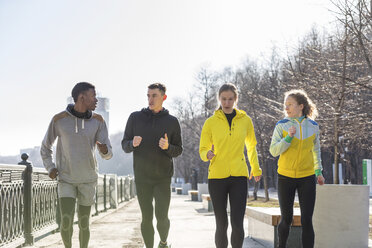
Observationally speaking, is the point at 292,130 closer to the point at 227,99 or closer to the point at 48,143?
the point at 227,99

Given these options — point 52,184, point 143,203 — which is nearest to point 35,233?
point 52,184

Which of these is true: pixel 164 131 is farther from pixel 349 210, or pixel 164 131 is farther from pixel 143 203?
pixel 349 210

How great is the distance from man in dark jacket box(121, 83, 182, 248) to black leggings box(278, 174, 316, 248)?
3.84ft

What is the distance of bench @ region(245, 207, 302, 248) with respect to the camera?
20.0ft

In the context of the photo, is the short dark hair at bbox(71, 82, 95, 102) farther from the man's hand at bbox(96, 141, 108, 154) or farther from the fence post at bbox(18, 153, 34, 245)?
the fence post at bbox(18, 153, 34, 245)

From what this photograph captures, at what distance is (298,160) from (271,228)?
5.46ft

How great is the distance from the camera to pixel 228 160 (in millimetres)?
4992

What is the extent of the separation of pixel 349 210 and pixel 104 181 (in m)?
14.0

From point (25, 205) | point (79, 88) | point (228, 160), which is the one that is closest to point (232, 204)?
point (228, 160)

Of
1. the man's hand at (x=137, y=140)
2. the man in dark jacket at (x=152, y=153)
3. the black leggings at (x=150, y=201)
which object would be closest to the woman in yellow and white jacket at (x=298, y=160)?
the man in dark jacket at (x=152, y=153)

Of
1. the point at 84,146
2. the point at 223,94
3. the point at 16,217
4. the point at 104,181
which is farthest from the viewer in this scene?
the point at 104,181

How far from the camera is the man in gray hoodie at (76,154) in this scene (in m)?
4.71

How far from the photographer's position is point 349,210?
606 cm

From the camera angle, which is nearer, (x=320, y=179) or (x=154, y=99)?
(x=154, y=99)
